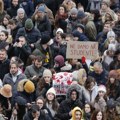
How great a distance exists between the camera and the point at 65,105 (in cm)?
2188

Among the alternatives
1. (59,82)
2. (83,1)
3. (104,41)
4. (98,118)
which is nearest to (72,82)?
(59,82)

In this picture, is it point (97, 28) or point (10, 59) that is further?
point (97, 28)

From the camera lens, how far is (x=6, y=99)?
71.8ft

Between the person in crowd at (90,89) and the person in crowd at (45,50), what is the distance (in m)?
1.99

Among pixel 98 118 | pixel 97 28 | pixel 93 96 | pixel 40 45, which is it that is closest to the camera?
pixel 98 118

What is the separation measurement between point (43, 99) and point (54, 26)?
663 centimetres

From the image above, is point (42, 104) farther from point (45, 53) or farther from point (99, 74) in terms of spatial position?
point (45, 53)

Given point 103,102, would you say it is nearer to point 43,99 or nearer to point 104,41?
point 43,99

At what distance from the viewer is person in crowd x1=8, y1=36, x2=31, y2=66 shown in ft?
80.5

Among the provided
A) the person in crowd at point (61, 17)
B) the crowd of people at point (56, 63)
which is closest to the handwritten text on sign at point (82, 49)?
the crowd of people at point (56, 63)

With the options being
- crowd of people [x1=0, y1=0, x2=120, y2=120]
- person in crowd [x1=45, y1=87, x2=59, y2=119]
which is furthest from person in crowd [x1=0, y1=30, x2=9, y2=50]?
person in crowd [x1=45, y1=87, x2=59, y2=119]

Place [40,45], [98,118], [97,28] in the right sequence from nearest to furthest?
[98,118] → [40,45] → [97,28]

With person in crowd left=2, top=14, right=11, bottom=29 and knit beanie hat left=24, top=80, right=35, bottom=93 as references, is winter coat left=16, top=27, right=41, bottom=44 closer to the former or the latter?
person in crowd left=2, top=14, right=11, bottom=29

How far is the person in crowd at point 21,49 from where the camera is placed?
24547 mm
